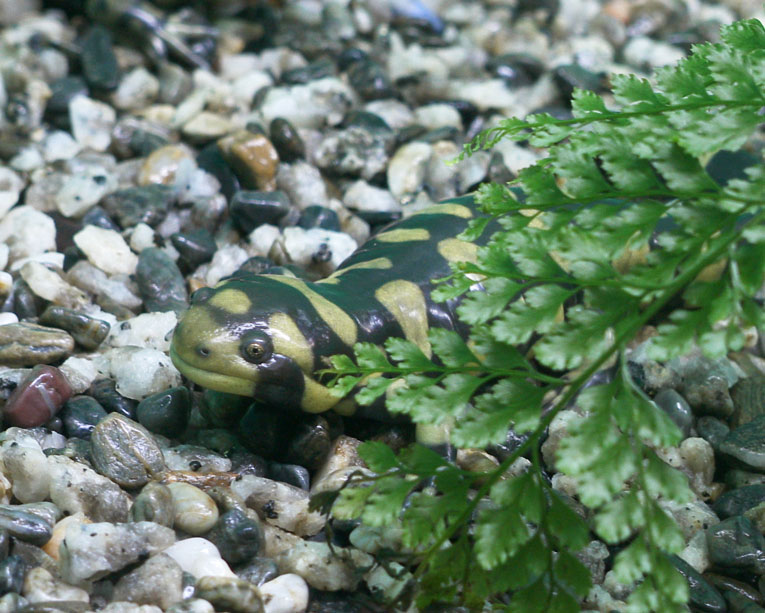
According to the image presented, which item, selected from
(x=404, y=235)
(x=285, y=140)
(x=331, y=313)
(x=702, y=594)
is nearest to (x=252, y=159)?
(x=285, y=140)

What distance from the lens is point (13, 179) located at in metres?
3.56

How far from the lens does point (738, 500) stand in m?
2.41

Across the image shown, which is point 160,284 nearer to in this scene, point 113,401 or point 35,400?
point 113,401

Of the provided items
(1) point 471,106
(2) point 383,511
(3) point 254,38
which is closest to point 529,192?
(2) point 383,511

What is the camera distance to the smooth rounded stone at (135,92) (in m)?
4.26

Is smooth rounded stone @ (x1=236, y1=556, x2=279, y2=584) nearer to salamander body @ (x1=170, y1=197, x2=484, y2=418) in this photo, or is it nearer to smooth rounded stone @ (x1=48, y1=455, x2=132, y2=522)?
smooth rounded stone @ (x1=48, y1=455, x2=132, y2=522)

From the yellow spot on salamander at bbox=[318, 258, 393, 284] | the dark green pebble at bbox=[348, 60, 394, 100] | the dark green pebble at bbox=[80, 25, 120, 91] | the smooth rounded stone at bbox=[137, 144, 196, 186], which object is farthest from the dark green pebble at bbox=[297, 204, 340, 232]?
the dark green pebble at bbox=[80, 25, 120, 91]

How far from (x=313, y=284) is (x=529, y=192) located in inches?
39.5

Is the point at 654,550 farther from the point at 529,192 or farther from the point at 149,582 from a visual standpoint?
the point at 149,582

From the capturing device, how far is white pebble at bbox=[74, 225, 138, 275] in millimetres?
3205

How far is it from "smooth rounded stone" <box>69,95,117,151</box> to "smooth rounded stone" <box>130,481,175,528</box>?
2.27 metres

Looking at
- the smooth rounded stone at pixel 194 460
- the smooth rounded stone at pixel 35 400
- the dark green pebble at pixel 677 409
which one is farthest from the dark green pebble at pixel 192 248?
the dark green pebble at pixel 677 409

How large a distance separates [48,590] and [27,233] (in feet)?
5.80

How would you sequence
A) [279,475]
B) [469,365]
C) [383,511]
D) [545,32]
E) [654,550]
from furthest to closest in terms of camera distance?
[545,32]
[279,475]
[469,365]
[383,511]
[654,550]
